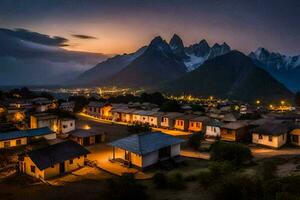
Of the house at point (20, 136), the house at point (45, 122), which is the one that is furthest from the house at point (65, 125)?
the house at point (20, 136)

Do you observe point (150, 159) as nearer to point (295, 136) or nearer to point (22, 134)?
point (22, 134)

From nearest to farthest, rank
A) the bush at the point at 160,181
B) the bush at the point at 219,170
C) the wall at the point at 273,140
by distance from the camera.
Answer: the bush at the point at 219,170 < the bush at the point at 160,181 < the wall at the point at 273,140

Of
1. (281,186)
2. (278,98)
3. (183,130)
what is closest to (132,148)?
(281,186)

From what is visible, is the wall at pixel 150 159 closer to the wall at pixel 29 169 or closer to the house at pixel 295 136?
the wall at pixel 29 169

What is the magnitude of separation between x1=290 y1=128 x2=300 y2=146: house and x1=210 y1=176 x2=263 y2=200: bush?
1071 inches

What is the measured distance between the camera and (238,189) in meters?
18.5

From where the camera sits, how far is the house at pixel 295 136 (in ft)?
137

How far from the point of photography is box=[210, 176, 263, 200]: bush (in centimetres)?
1781

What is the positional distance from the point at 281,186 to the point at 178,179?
30.4 ft

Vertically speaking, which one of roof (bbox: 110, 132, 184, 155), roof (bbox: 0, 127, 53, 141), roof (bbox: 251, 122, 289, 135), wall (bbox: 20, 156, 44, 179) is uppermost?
roof (bbox: 251, 122, 289, 135)

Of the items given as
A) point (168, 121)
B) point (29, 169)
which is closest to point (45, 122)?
point (29, 169)

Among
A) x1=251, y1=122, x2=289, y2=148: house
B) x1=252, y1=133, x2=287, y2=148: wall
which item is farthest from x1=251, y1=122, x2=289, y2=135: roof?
x1=252, y1=133, x2=287, y2=148: wall

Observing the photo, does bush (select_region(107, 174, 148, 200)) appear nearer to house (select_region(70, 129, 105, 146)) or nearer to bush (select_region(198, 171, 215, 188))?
bush (select_region(198, 171, 215, 188))

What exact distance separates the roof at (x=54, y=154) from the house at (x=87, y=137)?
1034 cm
